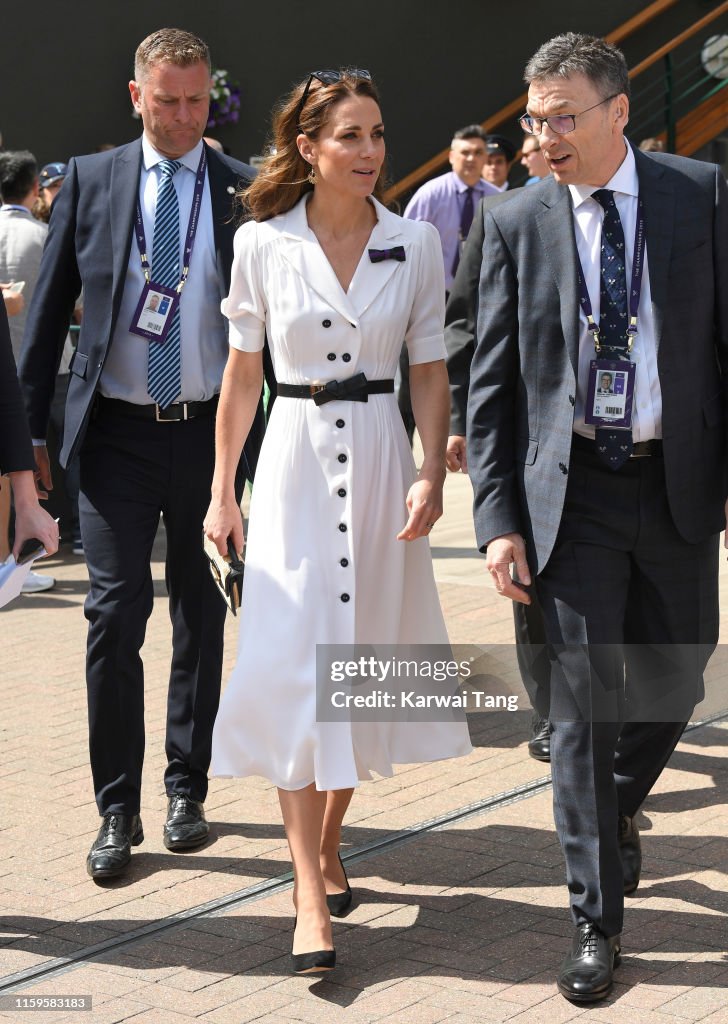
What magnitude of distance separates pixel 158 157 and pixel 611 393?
1826mm

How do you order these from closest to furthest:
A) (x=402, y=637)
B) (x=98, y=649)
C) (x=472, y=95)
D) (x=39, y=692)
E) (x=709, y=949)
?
Result: (x=709, y=949) < (x=402, y=637) < (x=98, y=649) < (x=39, y=692) < (x=472, y=95)

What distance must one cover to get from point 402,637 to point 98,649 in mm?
1013

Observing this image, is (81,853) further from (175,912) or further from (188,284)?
(188,284)

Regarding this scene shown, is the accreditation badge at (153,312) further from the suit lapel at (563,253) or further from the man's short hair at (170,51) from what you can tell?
the suit lapel at (563,253)

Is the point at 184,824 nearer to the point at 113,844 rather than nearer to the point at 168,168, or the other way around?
the point at 113,844

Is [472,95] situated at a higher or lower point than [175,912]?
higher

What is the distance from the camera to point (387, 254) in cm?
413

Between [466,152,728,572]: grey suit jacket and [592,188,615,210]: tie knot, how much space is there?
8 centimetres

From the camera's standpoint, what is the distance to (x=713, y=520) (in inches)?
155

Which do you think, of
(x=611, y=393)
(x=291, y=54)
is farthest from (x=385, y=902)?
(x=291, y=54)

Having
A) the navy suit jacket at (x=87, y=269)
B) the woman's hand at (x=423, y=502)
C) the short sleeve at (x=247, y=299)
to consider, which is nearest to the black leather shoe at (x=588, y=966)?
the woman's hand at (x=423, y=502)

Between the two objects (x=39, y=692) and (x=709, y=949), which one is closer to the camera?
(x=709, y=949)

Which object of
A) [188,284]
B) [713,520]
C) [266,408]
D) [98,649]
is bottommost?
[98,649]

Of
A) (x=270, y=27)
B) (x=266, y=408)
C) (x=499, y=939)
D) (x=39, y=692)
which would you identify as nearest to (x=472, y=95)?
(x=270, y=27)
